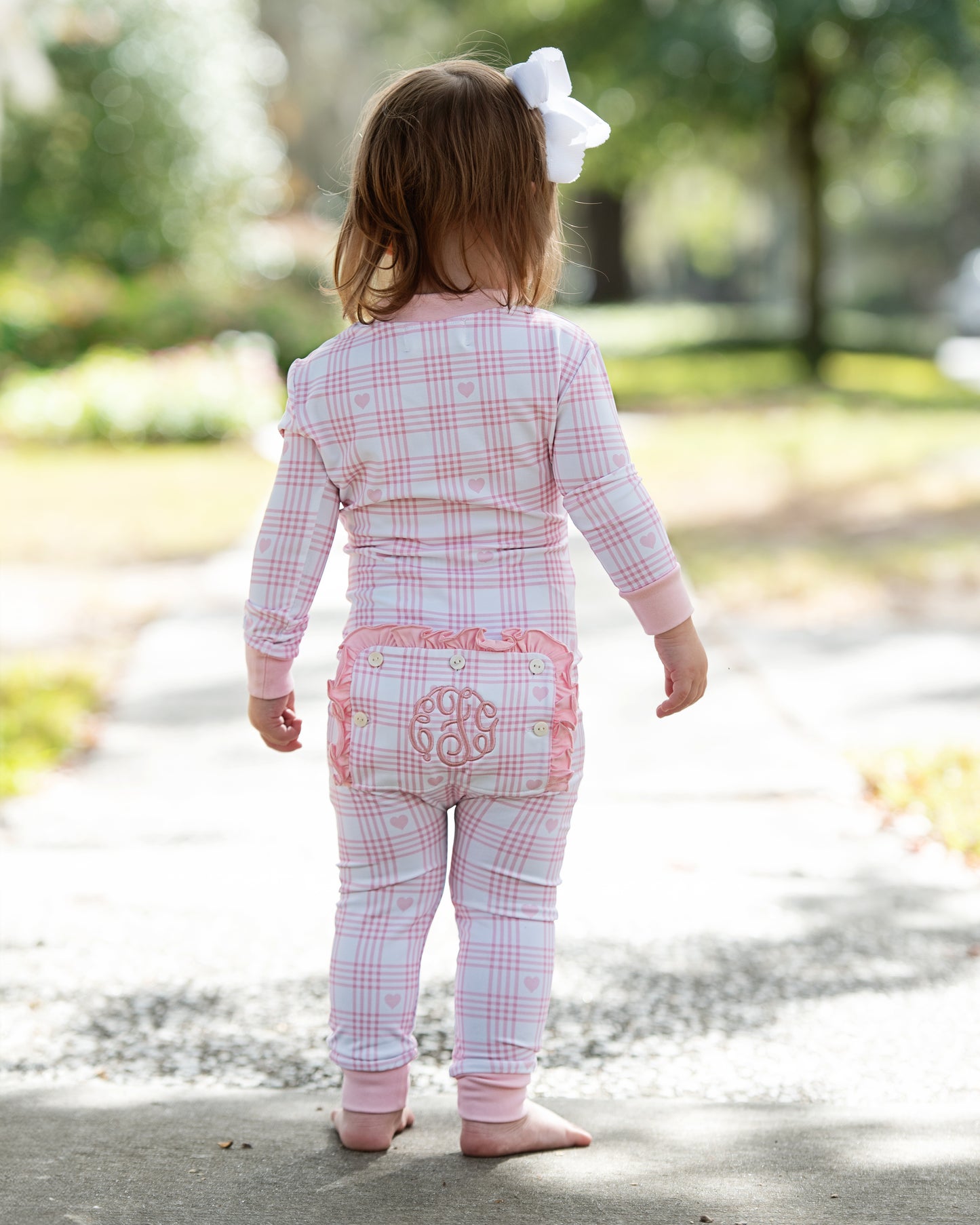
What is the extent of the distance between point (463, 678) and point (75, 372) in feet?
43.5

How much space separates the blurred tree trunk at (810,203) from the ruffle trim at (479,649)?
18651 millimetres

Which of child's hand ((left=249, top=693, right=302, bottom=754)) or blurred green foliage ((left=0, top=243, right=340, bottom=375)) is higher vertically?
blurred green foliage ((left=0, top=243, right=340, bottom=375))

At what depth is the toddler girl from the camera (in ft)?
7.32

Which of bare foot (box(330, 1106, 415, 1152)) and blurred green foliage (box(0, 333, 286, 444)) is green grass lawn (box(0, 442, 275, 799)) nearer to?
blurred green foliage (box(0, 333, 286, 444))

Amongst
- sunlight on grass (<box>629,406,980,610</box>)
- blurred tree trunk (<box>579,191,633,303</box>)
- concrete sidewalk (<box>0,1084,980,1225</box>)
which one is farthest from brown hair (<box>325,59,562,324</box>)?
blurred tree trunk (<box>579,191,633,303</box>)

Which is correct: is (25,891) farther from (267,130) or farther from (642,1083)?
(267,130)

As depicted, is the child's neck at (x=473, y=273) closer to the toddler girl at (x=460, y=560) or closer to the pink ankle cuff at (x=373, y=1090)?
the toddler girl at (x=460, y=560)

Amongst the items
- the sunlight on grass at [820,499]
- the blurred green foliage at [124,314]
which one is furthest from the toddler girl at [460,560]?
the blurred green foliage at [124,314]

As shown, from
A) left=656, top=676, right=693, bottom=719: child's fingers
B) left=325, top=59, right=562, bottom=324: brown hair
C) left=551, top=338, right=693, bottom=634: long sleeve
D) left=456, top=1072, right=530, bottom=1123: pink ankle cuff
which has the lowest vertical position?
left=456, top=1072, right=530, bottom=1123: pink ankle cuff

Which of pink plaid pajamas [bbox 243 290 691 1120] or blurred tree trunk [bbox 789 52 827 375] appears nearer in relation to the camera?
pink plaid pajamas [bbox 243 290 691 1120]

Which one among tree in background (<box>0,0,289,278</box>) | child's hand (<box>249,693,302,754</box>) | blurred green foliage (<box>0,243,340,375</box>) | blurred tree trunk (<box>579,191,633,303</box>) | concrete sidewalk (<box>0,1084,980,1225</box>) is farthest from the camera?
blurred tree trunk (<box>579,191,633,303</box>)

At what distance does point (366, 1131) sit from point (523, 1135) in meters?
0.25

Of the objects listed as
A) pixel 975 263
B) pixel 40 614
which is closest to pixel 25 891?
pixel 40 614

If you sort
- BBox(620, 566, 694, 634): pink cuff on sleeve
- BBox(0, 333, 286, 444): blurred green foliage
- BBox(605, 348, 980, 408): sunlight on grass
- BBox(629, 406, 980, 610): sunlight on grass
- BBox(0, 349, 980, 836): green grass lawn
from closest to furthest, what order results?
BBox(620, 566, 694, 634): pink cuff on sleeve → BBox(0, 349, 980, 836): green grass lawn → BBox(629, 406, 980, 610): sunlight on grass → BBox(0, 333, 286, 444): blurred green foliage → BBox(605, 348, 980, 408): sunlight on grass
